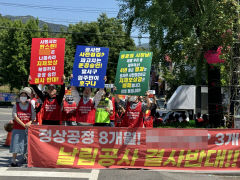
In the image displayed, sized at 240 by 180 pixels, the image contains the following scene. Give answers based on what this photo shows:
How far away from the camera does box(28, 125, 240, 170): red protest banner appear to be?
736 cm

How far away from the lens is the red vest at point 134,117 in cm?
797

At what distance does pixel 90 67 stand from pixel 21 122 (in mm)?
2280

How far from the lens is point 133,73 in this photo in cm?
856

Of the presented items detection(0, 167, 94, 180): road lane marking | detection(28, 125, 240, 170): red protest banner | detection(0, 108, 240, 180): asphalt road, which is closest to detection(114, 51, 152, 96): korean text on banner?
detection(28, 125, 240, 170): red protest banner

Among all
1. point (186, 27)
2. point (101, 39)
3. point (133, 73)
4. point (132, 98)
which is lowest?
point (132, 98)

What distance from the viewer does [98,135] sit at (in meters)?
7.48

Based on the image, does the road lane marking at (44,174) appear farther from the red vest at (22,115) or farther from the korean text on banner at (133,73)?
the korean text on banner at (133,73)

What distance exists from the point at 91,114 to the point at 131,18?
6288 millimetres

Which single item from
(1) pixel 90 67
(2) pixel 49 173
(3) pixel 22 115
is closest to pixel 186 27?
(1) pixel 90 67

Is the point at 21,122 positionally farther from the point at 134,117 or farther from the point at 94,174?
the point at 134,117

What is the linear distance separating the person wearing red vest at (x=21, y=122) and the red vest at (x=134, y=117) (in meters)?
2.18

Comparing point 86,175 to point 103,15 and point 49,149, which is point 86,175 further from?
point 103,15

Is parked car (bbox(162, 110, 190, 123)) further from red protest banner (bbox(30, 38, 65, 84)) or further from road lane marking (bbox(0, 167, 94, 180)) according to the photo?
road lane marking (bbox(0, 167, 94, 180))

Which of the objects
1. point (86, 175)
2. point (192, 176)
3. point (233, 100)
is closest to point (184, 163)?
point (192, 176)
